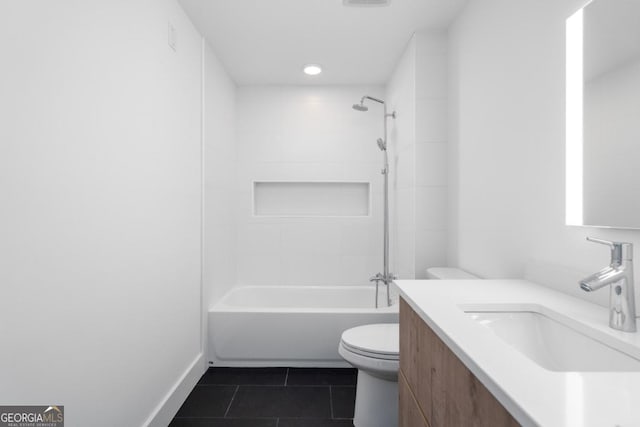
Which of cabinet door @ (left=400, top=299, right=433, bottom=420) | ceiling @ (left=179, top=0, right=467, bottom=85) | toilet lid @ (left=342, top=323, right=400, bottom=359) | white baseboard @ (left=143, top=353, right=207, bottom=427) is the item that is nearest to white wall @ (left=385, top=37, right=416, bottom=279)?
ceiling @ (left=179, top=0, right=467, bottom=85)

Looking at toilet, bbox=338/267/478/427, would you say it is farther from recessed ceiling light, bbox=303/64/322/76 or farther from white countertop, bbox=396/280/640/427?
recessed ceiling light, bbox=303/64/322/76

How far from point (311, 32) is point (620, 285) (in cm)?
211

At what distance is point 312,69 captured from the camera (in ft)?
9.31

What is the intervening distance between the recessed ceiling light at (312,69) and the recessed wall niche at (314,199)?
969 mm

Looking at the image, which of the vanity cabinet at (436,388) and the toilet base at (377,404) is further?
the toilet base at (377,404)

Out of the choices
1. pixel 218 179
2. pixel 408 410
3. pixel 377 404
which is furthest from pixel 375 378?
pixel 218 179

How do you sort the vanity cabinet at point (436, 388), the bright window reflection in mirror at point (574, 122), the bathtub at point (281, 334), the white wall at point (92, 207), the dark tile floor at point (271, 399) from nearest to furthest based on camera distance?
the vanity cabinet at point (436, 388)
the white wall at point (92, 207)
the bright window reflection in mirror at point (574, 122)
the dark tile floor at point (271, 399)
the bathtub at point (281, 334)

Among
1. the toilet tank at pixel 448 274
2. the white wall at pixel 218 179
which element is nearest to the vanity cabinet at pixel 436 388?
the toilet tank at pixel 448 274

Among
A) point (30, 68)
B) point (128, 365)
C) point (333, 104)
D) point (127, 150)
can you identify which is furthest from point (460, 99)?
point (128, 365)

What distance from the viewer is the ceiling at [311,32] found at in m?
2.00

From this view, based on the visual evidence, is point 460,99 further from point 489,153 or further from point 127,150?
point 127,150

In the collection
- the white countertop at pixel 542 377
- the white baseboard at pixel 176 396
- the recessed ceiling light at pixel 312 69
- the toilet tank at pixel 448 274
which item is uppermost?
the recessed ceiling light at pixel 312 69

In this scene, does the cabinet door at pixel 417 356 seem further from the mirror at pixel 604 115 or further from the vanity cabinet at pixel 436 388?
the mirror at pixel 604 115

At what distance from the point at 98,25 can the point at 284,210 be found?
221 cm
